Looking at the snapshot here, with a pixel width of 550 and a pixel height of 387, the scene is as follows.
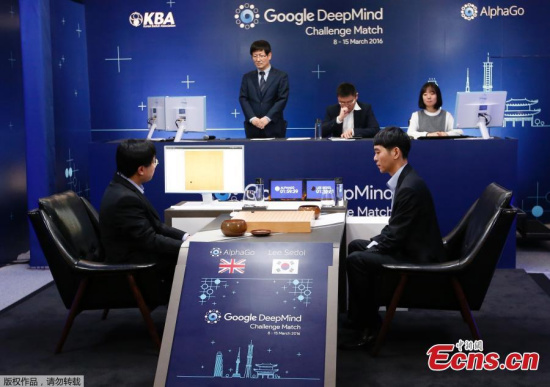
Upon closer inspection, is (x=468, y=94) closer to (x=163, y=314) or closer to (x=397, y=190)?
(x=397, y=190)

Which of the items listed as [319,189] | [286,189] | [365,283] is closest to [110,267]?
[365,283]

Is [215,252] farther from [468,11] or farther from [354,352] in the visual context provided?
[468,11]

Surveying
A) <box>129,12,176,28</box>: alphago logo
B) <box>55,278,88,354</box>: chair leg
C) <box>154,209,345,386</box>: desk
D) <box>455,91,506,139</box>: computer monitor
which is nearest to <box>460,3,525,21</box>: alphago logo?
<box>455,91,506,139</box>: computer monitor

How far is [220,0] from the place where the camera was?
29.9 feet

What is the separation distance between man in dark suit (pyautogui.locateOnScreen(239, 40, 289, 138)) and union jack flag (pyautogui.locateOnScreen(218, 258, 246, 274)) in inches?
143

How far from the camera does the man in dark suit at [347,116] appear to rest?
724 centimetres

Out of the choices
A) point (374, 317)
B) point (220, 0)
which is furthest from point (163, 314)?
point (220, 0)

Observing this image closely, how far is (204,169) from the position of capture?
18.0ft

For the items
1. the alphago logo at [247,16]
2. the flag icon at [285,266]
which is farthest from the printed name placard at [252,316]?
the alphago logo at [247,16]

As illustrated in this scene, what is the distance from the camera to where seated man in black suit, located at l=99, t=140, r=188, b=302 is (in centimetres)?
A: 427

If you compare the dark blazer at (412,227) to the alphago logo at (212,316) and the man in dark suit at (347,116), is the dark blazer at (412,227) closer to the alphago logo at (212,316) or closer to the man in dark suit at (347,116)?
the alphago logo at (212,316)

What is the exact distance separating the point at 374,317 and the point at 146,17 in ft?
19.5

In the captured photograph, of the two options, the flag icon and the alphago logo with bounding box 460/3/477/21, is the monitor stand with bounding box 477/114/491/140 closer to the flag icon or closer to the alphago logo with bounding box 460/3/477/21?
the alphago logo with bounding box 460/3/477/21

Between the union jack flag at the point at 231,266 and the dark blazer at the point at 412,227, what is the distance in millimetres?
902
